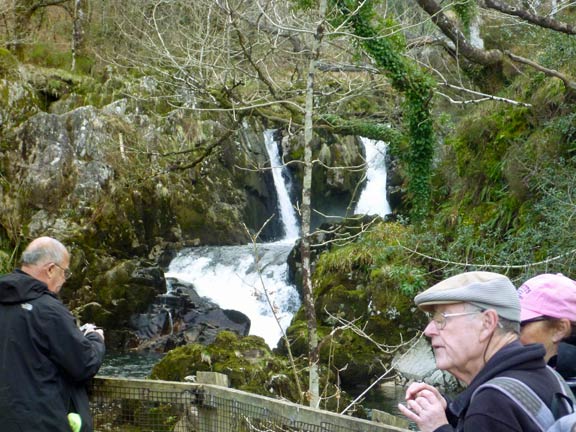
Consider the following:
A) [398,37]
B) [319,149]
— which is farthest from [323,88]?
[319,149]

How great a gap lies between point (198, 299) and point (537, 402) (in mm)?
18221

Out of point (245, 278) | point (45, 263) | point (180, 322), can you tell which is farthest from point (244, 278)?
point (45, 263)

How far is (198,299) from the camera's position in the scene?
20250mm

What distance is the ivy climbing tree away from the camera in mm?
13047

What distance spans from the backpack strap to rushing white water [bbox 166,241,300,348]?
16218 mm

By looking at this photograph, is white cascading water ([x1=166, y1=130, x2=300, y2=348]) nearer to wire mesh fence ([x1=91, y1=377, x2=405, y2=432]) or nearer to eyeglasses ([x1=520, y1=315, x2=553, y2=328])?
wire mesh fence ([x1=91, y1=377, x2=405, y2=432])

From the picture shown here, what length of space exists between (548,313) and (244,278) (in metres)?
18.2

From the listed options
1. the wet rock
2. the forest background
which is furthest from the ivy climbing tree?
the wet rock

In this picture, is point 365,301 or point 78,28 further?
point 78,28

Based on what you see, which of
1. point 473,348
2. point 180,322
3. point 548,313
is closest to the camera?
point 473,348

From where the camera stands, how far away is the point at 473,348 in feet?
8.41

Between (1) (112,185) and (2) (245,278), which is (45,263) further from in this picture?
(1) (112,185)

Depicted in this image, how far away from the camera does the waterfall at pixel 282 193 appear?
82.7 feet

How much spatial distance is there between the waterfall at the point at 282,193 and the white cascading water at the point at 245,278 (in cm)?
132
